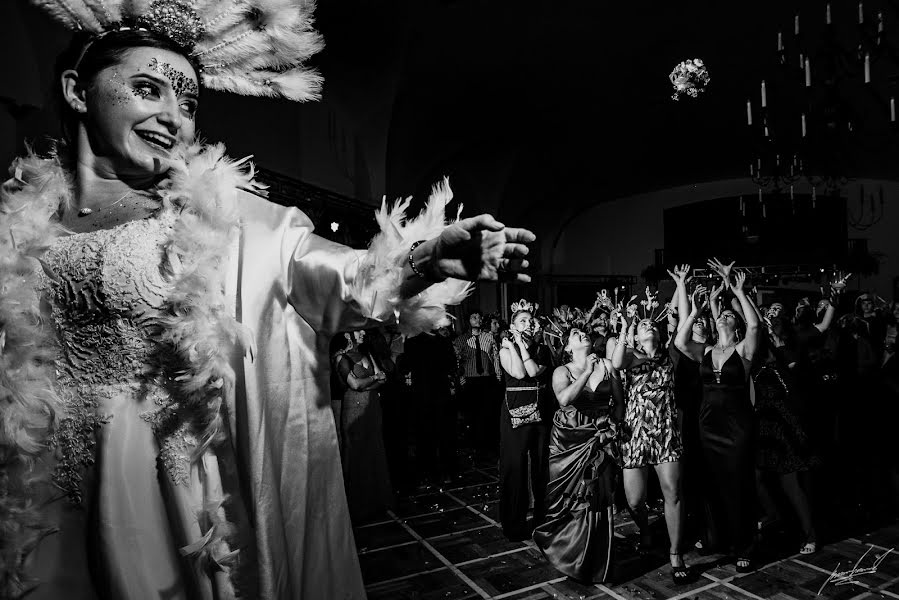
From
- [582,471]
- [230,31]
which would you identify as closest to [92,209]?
[230,31]

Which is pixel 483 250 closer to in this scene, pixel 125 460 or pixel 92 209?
pixel 125 460

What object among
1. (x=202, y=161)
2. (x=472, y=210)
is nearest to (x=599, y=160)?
(x=472, y=210)

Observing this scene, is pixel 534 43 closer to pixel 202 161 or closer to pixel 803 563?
pixel 803 563

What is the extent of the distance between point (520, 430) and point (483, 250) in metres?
4.07

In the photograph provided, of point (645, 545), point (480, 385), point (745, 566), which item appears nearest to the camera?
point (745, 566)

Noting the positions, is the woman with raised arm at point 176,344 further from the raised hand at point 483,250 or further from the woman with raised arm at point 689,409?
the woman with raised arm at point 689,409

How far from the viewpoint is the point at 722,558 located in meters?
4.19

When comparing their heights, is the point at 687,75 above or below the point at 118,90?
above

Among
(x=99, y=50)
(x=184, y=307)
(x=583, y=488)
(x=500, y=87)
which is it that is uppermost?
(x=500, y=87)

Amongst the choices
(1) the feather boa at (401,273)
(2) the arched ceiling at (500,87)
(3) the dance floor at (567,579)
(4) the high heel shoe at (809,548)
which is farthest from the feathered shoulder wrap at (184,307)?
(4) the high heel shoe at (809,548)

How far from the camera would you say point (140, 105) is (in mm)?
1132

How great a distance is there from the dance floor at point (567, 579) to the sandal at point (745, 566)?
5 cm

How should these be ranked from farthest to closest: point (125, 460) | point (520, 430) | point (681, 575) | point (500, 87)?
point (500, 87), point (520, 430), point (681, 575), point (125, 460)

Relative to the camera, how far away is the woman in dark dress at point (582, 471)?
3830mm
